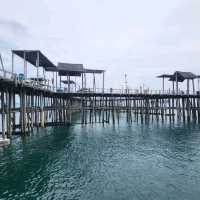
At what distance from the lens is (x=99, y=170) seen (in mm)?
15641

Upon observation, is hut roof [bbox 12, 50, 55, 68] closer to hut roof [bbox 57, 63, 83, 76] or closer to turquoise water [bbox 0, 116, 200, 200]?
hut roof [bbox 57, 63, 83, 76]

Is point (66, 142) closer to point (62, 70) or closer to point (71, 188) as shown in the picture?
point (71, 188)

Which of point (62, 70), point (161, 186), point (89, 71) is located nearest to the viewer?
point (161, 186)

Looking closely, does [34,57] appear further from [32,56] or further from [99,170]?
[99,170]

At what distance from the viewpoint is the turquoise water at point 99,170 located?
11.9 m

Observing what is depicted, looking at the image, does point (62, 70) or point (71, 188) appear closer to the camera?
point (71, 188)

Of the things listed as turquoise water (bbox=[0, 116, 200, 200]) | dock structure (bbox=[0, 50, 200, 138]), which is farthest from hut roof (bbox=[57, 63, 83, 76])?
turquoise water (bbox=[0, 116, 200, 200])

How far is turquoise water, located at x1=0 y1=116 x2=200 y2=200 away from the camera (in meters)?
11.9

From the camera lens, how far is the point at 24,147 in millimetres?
21906

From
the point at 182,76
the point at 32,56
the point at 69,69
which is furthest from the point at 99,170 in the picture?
the point at 182,76

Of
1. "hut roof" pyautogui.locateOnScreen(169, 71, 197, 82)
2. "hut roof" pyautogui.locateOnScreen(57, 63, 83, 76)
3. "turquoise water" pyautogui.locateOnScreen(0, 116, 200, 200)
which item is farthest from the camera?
"hut roof" pyautogui.locateOnScreen(169, 71, 197, 82)

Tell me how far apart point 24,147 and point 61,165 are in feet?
A: 23.1

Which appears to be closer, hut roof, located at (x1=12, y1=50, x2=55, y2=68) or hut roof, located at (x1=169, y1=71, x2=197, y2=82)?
hut roof, located at (x1=12, y1=50, x2=55, y2=68)

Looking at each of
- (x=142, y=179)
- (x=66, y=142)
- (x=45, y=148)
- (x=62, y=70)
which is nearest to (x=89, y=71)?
(x=62, y=70)
